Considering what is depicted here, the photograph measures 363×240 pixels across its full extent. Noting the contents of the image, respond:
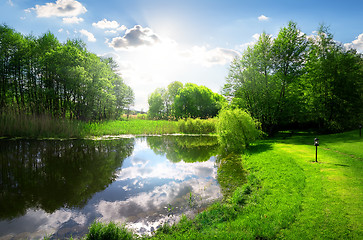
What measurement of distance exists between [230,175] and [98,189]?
19.4ft

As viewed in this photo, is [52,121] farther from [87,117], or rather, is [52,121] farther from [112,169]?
[112,169]

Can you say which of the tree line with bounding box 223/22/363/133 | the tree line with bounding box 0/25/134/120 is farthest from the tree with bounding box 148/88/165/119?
the tree line with bounding box 223/22/363/133

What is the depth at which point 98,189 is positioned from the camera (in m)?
7.25

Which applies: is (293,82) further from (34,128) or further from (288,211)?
(34,128)

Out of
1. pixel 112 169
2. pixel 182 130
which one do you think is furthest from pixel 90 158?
pixel 182 130

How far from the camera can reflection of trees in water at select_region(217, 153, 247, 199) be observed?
727 cm

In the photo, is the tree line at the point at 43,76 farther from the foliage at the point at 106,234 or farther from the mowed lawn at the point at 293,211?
the mowed lawn at the point at 293,211

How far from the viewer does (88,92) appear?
1071 inches

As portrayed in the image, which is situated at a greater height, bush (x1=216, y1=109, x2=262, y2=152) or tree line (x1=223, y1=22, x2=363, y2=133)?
tree line (x1=223, y1=22, x2=363, y2=133)

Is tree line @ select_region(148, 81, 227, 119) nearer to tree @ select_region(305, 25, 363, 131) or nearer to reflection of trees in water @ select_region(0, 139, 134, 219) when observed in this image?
tree @ select_region(305, 25, 363, 131)

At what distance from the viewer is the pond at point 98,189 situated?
16.3 ft

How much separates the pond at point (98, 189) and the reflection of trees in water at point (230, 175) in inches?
1.6

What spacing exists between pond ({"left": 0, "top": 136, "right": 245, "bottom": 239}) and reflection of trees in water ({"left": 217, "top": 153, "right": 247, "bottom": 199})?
0.04m

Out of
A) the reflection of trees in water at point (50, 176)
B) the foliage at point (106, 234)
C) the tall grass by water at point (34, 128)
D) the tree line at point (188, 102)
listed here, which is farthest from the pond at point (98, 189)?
the tree line at point (188, 102)
